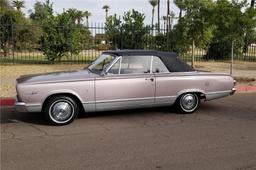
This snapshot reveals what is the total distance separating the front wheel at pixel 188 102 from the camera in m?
7.58

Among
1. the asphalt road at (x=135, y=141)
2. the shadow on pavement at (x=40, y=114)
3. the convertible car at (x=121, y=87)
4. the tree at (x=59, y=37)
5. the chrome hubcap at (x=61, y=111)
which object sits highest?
the tree at (x=59, y=37)

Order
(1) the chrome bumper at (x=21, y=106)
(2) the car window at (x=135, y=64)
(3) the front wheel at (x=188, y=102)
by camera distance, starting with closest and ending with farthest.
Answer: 1. (1) the chrome bumper at (x=21, y=106)
2. (2) the car window at (x=135, y=64)
3. (3) the front wheel at (x=188, y=102)

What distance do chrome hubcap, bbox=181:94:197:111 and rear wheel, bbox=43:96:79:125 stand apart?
2455 mm

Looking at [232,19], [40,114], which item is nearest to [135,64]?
[40,114]

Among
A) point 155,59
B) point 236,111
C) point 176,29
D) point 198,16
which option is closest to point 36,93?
point 155,59

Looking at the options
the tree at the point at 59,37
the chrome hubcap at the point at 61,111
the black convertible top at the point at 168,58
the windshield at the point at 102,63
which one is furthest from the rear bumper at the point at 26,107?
the tree at the point at 59,37

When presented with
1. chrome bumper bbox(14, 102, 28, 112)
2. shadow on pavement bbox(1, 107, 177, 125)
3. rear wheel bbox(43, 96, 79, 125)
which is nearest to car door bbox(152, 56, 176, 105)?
shadow on pavement bbox(1, 107, 177, 125)

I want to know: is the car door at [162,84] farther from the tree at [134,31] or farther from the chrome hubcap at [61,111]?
the tree at [134,31]

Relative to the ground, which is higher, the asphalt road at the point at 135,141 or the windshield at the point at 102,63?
the windshield at the point at 102,63

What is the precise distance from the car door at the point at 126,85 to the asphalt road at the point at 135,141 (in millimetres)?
373

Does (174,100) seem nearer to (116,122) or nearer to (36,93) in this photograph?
(116,122)

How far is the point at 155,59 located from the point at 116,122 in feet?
5.33

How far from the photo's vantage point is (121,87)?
691 cm

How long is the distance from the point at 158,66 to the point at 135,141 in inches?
89.0
